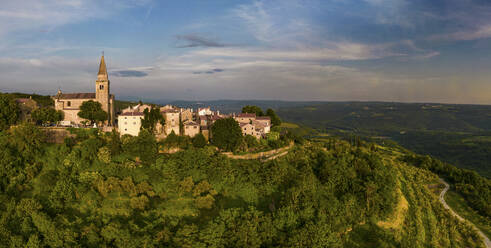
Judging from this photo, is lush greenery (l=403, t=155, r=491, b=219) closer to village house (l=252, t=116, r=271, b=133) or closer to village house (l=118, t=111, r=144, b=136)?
village house (l=252, t=116, r=271, b=133)

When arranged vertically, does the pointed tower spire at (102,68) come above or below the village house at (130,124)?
above

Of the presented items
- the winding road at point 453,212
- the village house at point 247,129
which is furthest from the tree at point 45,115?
the winding road at point 453,212

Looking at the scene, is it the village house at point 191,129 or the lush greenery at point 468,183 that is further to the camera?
the lush greenery at point 468,183

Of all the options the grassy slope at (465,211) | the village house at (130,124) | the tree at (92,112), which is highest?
the tree at (92,112)

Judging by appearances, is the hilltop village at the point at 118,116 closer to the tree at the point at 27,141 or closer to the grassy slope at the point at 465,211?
the tree at the point at 27,141

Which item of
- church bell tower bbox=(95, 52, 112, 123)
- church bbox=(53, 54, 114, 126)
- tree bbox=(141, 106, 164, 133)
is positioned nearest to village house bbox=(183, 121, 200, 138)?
tree bbox=(141, 106, 164, 133)

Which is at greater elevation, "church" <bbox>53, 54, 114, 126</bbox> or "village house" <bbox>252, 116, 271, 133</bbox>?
"church" <bbox>53, 54, 114, 126</bbox>

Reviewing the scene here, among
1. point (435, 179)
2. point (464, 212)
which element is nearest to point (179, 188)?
point (464, 212)

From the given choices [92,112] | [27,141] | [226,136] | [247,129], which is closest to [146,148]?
[226,136]
